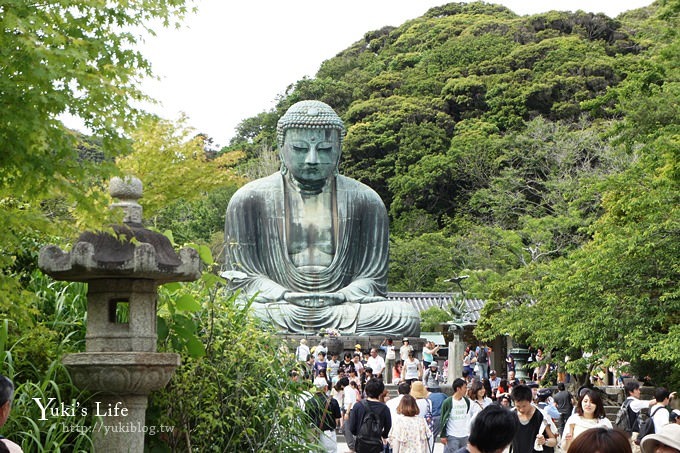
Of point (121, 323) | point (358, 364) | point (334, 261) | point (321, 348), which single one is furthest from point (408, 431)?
point (334, 261)

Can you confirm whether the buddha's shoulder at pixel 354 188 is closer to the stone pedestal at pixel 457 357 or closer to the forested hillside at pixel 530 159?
the stone pedestal at pixel 457 357

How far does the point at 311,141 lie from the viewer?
772 inches

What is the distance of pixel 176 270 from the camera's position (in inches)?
260

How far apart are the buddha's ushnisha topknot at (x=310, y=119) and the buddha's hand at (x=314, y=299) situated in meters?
3.00

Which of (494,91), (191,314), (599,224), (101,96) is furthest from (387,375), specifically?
(494,91)

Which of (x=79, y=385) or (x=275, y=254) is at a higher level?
(x=275, y=254)

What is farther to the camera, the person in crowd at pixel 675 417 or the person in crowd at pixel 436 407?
the person in crowd at pixel 436 407

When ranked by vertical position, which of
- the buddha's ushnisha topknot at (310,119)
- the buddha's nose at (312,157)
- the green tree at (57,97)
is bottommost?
the green tree at (57,97)

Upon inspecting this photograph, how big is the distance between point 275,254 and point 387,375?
324 centimetres

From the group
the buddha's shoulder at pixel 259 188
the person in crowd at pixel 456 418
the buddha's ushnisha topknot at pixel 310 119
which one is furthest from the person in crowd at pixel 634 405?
the buddha's shoulder at pixel 259 188

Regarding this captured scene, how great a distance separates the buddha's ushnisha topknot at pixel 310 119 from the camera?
770 inches

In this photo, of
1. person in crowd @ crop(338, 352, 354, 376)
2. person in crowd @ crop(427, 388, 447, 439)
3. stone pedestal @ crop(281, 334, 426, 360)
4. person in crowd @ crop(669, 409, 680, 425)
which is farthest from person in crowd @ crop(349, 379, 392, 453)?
stone pedestal @ crop(281, 334, 426, 360)

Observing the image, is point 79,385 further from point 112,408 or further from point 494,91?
point 494,91

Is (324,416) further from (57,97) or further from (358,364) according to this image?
(358,364)
